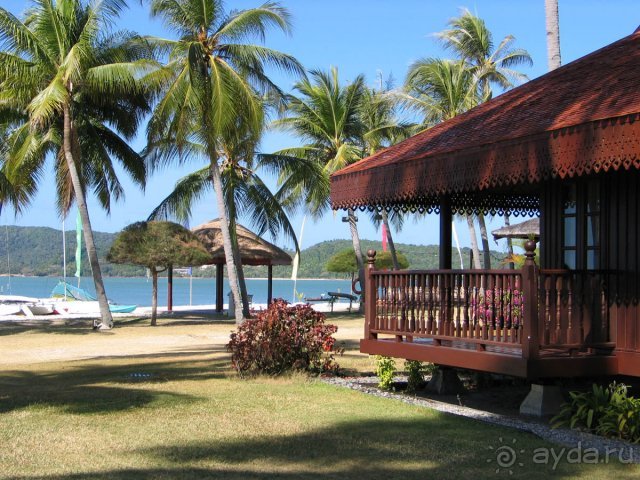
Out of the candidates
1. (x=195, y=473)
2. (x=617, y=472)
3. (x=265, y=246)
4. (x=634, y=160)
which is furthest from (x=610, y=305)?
(x=265, y=246)

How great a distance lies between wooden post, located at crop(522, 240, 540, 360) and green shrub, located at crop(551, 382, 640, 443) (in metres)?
0.88

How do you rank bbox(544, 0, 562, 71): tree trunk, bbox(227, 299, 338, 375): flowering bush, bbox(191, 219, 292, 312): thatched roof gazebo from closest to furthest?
1. bbox(227, 299, 338, 375): flowering bush
2. bbox(544, 0, 562, 71): tree trunk
3. bbox(191, 219, 292, 312): thatched roof gazebo

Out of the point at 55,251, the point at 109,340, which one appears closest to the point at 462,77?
the point at 109,340

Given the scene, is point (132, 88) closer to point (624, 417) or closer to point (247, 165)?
point (247, 165)

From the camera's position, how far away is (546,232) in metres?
11.0

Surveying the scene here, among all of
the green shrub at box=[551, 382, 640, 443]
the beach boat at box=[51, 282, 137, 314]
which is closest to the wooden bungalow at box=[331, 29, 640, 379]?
the green shrub at box=[551, 382, 640, 443]

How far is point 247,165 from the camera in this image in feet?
105

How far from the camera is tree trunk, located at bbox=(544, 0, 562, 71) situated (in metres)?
17.5

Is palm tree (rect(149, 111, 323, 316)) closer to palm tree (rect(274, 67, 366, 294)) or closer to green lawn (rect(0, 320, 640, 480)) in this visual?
palm tree (rect(274, 67, 366, 294))

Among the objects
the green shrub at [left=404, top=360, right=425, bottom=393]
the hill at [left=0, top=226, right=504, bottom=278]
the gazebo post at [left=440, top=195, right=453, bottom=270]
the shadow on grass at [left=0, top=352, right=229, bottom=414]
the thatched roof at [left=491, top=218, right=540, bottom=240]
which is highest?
the hill at [left=0, top=226, right=504, bottom=278]

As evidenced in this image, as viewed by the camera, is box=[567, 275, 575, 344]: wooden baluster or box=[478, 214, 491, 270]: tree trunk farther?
box=[478, 214, 491, 270]: tree trunk

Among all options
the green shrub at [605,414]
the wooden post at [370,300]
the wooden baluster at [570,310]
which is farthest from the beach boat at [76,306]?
the wooden baluster at [570,310]

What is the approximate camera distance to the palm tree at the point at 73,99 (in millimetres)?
25344

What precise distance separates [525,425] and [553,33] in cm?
1046
